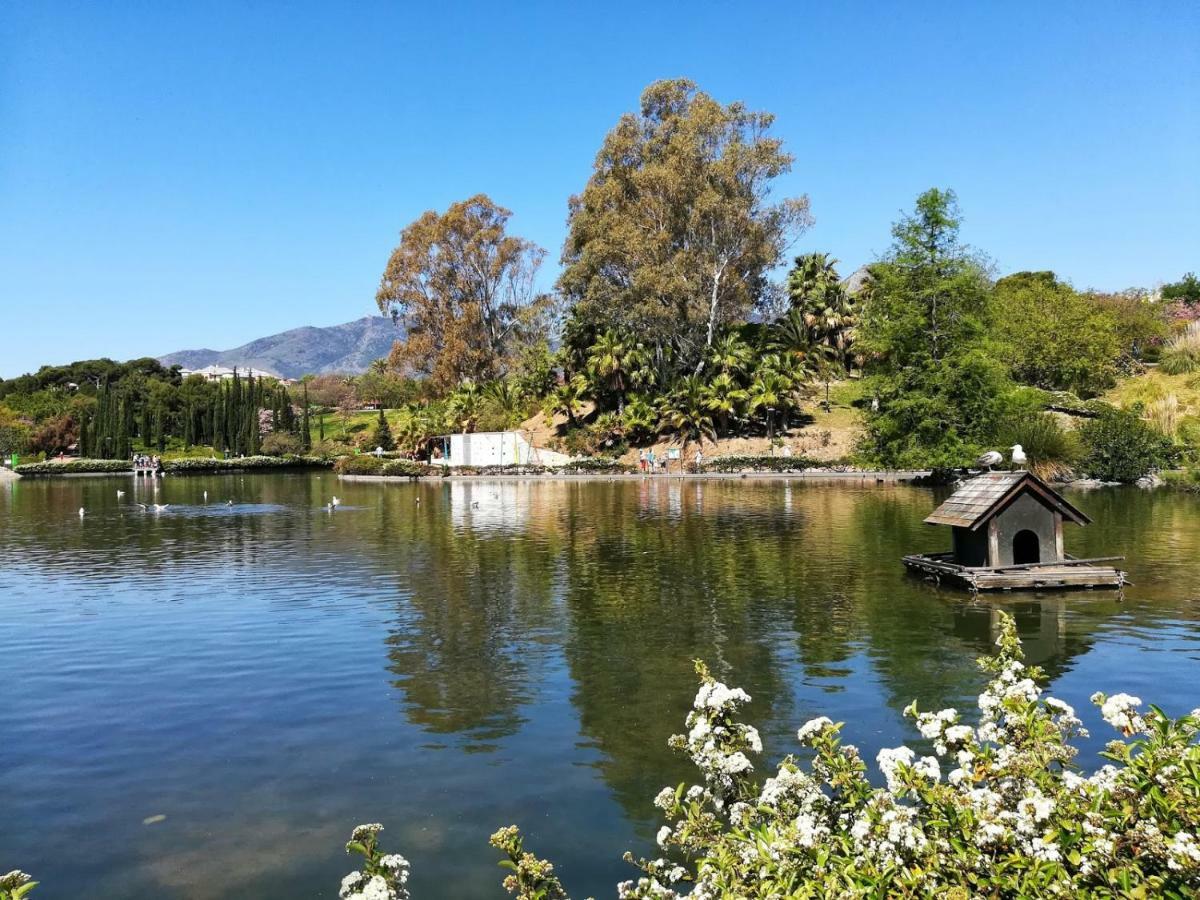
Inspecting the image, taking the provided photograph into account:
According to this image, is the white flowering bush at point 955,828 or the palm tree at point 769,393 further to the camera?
the palm tree at point 769,393

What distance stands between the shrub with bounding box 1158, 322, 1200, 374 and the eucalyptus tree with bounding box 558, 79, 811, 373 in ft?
91.7

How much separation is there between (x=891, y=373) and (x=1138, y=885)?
4329 cm

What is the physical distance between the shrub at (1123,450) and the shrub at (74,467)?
3151 inches

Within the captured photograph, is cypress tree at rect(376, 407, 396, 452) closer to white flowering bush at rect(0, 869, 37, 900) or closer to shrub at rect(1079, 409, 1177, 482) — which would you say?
shrub at rect(1079, 409, 1177, 482)

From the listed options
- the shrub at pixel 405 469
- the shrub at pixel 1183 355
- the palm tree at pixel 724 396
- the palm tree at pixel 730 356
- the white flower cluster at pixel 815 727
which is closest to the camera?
the white flower cluster at pixel 815 727

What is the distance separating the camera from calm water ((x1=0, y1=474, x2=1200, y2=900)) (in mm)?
8352

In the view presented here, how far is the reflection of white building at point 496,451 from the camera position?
67.4 m

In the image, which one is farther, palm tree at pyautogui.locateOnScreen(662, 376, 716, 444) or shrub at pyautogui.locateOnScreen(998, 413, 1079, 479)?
palm tree at pyautogui.locateOnScreen(662, 376, 716, 444)

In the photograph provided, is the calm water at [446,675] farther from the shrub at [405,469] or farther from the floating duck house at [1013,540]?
the shrub at [405,469]

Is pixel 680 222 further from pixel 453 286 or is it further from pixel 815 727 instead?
pixel 815 727

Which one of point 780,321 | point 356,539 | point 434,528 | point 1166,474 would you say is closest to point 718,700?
point 356,539

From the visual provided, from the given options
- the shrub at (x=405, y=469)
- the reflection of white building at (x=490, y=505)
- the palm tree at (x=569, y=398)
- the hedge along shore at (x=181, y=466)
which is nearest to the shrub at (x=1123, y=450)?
the reflection of white building at (x=490, y=505)

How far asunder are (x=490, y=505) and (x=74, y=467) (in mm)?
58147

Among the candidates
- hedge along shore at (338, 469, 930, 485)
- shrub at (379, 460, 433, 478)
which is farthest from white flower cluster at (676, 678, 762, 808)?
shrub at (379, 460, 433, 478)
